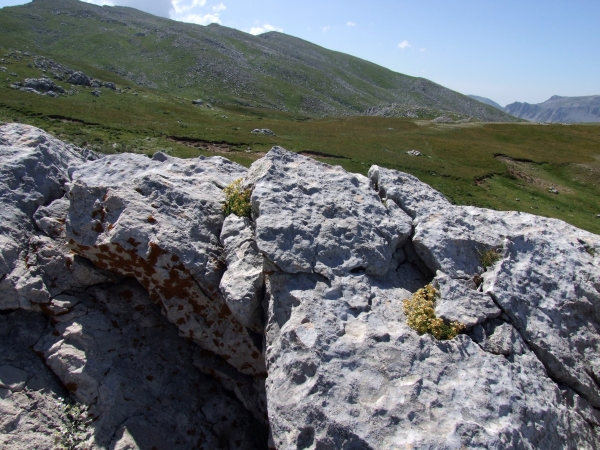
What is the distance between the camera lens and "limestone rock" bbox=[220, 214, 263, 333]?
1000 centimetres

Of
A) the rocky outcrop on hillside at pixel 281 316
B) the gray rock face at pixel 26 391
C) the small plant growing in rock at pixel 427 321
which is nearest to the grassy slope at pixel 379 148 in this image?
the rocky outcrop on hillside at pixel 281 316

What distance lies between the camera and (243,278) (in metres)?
10.3

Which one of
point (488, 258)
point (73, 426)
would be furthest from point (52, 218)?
point (488, 258)

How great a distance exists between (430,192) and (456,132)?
94.0 m

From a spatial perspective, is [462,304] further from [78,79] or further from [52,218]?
[78,79]

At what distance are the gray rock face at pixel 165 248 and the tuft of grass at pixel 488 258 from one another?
7.44 meters

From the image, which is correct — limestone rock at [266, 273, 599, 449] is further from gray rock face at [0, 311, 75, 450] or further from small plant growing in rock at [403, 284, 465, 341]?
gray rock face at [0, 311, 75, 450]

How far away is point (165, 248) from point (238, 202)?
9.89 feet

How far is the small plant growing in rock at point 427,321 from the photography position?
9055 mm

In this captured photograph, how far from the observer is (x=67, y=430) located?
923 centimetres

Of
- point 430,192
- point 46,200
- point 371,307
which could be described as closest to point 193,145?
point 46,200

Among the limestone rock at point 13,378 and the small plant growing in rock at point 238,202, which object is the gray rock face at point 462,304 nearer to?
the small plant growing in rock at point 238,202

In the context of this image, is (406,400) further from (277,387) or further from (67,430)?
(67,430)

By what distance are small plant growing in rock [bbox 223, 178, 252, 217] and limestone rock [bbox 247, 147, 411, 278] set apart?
19.4 inches
